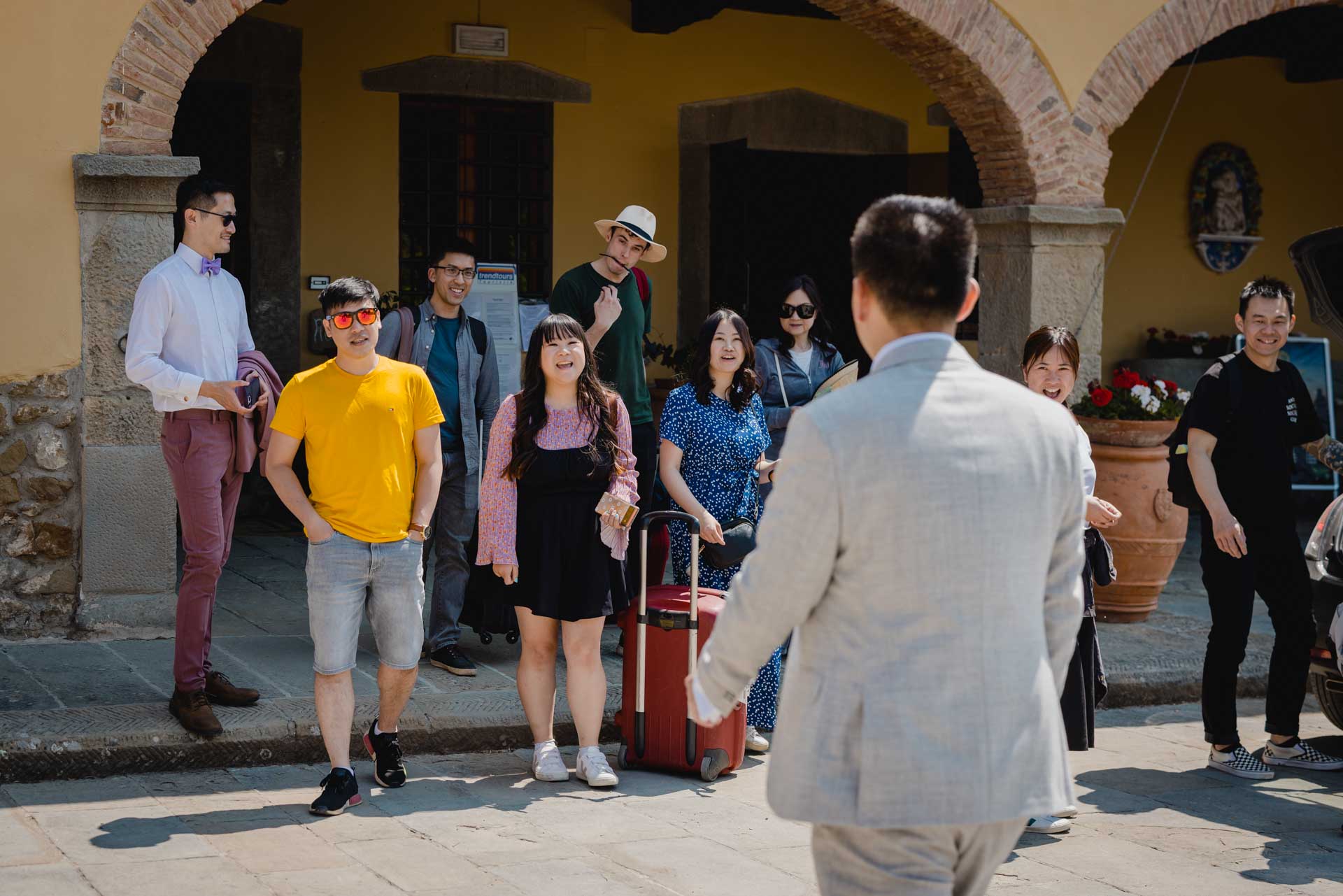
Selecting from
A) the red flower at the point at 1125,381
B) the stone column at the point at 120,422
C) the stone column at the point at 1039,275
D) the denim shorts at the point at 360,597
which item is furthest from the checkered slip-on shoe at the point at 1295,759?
the stone column at the point at 120,422

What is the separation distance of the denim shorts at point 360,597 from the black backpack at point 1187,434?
119 inches

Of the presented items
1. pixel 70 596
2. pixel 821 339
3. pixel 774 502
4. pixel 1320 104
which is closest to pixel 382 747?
pixel 70 596

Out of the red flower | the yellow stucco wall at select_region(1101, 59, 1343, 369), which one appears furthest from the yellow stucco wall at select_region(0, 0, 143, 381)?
the yellow stucco wall at select_region(1101, 59, 1343, 369)

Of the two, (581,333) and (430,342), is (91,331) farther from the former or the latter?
(581,333)

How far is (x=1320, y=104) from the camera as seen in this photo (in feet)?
44.0

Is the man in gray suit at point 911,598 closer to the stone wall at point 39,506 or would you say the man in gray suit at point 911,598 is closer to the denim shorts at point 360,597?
the denim shorts at point 360,597

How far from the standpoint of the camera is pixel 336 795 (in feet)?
16.1

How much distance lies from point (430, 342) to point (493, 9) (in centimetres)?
485

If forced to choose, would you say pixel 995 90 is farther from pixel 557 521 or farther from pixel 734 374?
pixel 557 521

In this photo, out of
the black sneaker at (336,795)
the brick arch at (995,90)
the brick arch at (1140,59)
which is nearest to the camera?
the black sneaker at (336,795)

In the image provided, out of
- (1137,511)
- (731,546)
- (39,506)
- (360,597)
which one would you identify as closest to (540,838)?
(360,597)

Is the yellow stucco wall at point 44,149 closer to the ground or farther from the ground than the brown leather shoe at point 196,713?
farther from the ground

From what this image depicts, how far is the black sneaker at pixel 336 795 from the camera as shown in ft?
16.1

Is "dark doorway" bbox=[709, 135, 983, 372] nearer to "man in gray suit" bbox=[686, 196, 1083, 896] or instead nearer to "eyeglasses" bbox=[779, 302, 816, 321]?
"eyeglasses" bbox=[779, 302, 816, 321]
